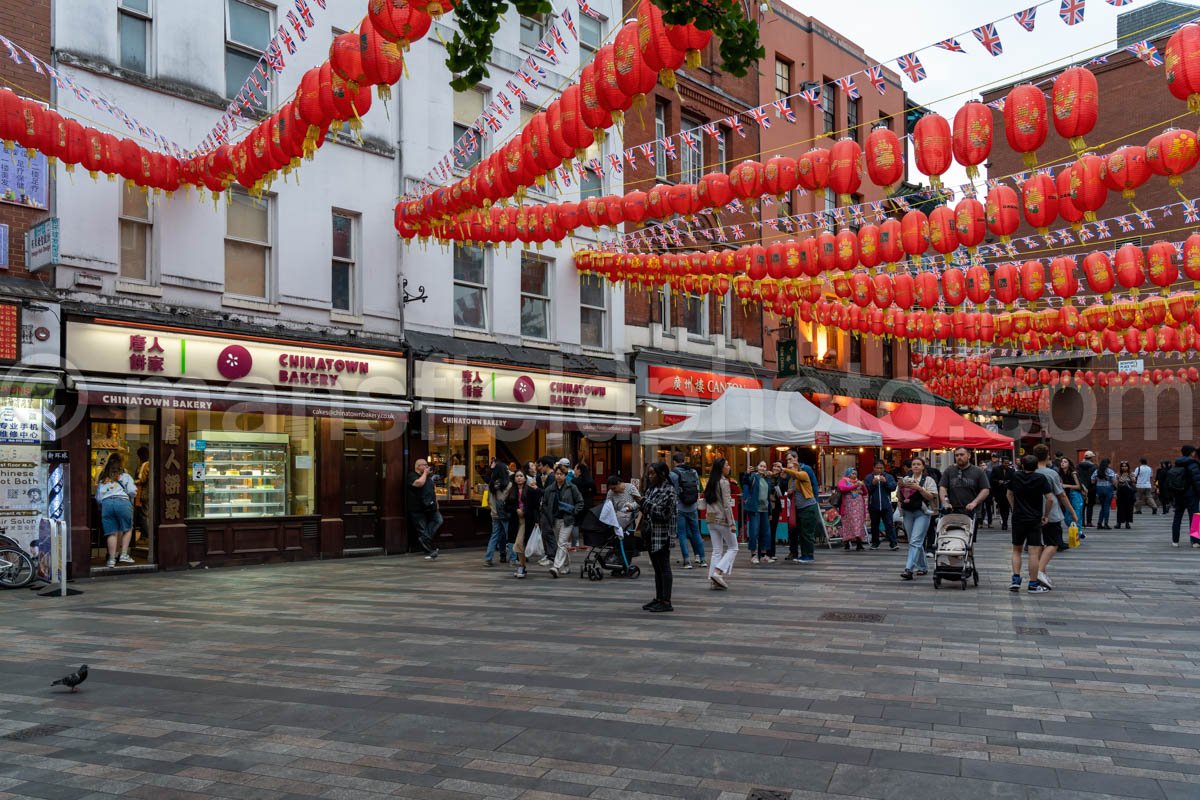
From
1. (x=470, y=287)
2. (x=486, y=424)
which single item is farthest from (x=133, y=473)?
(x=470, y=287)

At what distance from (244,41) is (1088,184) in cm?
1419

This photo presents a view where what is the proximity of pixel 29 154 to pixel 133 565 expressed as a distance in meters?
6.51

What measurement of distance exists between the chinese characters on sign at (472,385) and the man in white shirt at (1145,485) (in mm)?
21248

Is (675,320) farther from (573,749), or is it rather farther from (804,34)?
(573,749)

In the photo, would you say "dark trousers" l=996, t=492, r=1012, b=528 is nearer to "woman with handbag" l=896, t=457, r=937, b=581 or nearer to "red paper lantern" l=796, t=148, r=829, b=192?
"woman with handbag" l=896, t=457, r=937, b=581

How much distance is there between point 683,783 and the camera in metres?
5.16

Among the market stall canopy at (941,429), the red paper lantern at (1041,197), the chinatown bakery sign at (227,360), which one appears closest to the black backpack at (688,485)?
the red paper lantern at (1041,197)

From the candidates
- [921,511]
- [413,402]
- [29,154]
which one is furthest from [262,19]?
[921,511]

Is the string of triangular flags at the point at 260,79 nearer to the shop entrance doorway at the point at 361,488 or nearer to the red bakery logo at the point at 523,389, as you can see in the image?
the shop entrance doorway at the point at 361,488

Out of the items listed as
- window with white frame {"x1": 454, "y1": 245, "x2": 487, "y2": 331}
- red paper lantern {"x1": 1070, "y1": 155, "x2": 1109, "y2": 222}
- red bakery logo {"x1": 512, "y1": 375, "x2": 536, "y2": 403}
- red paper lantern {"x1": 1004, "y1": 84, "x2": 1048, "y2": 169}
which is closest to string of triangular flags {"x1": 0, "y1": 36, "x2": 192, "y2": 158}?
window with white frame {"x1": 454, "y1": 245, "x2": 487, "y2": 331}

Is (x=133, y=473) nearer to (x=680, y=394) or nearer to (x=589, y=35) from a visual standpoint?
(x=680, y=394)

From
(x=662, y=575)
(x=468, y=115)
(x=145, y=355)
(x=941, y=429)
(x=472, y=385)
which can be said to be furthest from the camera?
(x=941, y=429)

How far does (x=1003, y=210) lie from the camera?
41.9ft

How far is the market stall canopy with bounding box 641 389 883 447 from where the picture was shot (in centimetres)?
1900
